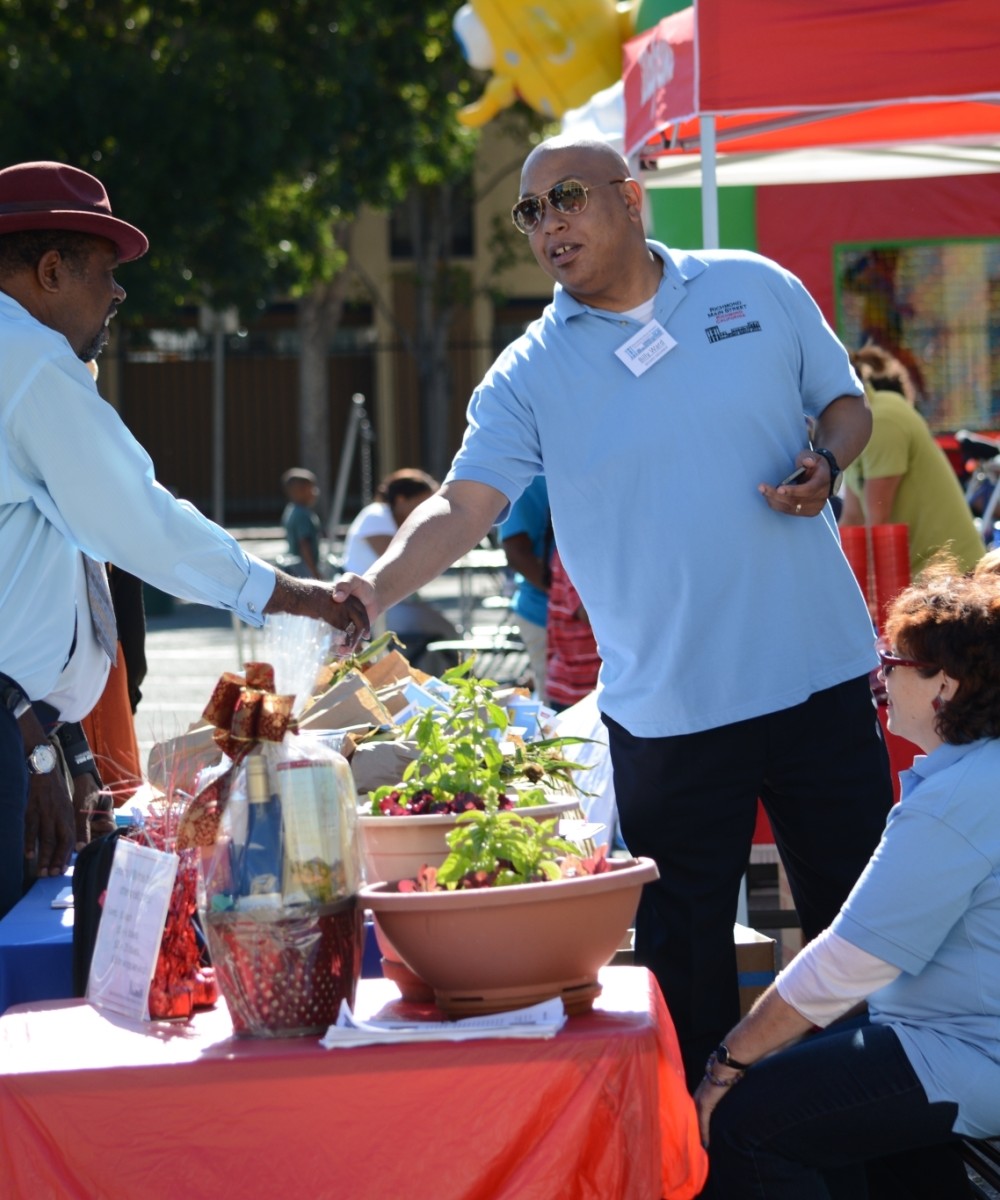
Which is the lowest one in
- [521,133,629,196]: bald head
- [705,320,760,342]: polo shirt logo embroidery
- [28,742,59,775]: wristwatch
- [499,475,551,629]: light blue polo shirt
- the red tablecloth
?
the red tablecloth

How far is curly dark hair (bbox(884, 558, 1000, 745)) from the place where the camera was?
2480 mm

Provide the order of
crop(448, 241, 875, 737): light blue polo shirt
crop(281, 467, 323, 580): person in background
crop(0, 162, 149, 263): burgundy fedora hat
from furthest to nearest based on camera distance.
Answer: crop(281, 467, 323, 580): person in background < crop(448, 241, 875, 737): light blue polo shirt < crop(0, 162, 149, 263): burgundy fedora hat

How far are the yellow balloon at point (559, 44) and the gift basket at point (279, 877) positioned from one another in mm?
8119

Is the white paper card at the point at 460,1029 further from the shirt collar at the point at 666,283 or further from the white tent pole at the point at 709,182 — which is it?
the white tent pole at the point at 709,182

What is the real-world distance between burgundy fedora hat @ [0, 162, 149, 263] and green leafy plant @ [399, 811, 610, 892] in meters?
1.27

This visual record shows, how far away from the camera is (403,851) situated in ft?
7.37

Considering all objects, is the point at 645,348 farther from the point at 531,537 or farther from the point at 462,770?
the point at 531,537

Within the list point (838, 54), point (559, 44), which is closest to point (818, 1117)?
point (838, 54)

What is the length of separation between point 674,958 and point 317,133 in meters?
17.8

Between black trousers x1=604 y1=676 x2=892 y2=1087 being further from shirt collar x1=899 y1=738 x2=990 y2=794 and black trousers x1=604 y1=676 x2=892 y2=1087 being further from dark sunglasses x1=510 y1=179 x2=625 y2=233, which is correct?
dark sunglasses x1=510 y1=179 x2=625 y2=233

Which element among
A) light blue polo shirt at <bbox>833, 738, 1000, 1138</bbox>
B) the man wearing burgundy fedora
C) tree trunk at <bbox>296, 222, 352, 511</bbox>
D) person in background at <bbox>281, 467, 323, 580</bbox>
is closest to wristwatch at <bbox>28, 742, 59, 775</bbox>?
the man wearing burgundy fedora

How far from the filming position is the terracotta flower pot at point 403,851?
7.29 feet

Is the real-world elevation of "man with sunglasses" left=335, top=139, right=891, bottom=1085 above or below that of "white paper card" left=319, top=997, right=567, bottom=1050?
above

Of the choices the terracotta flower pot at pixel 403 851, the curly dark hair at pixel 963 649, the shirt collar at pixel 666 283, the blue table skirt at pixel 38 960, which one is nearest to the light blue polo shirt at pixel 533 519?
the shirt collar at pixel 666 283
